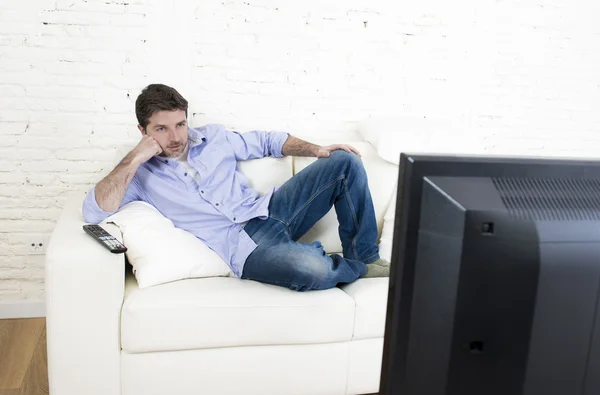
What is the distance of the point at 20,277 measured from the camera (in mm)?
2885

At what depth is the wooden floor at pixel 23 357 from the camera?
7.60 ft

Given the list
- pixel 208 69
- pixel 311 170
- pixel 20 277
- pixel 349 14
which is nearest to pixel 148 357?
pixel 311 170

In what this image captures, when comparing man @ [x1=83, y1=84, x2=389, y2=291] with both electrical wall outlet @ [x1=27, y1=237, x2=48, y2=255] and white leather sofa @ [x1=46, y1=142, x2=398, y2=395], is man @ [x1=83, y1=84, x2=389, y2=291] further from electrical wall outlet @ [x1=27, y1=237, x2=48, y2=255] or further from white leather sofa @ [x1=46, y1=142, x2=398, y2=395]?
electrical wall outlet @ [x1=27, y1=237, x2=48, y2=255]

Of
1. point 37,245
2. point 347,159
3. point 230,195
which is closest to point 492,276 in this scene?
point 347,159

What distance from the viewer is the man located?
238 centimetres

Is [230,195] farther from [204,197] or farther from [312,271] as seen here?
[312,271]

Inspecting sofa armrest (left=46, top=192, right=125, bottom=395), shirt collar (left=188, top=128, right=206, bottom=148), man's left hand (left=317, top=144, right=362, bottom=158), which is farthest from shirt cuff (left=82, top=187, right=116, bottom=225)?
man's left hand (left=317, top=144, right=362, bottom=158)

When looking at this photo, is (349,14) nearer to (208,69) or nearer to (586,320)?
(208,69)

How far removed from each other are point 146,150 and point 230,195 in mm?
365

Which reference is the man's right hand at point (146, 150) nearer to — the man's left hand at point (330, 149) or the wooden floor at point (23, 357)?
the man's left hand at point (330, 149)

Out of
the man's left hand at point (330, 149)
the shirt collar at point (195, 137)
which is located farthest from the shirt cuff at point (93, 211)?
the man's left hand at point (330, 149)

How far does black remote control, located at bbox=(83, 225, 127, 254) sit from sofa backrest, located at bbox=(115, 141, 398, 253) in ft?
1.72

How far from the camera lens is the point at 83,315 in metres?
2.03

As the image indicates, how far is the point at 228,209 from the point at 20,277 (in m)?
1.11
